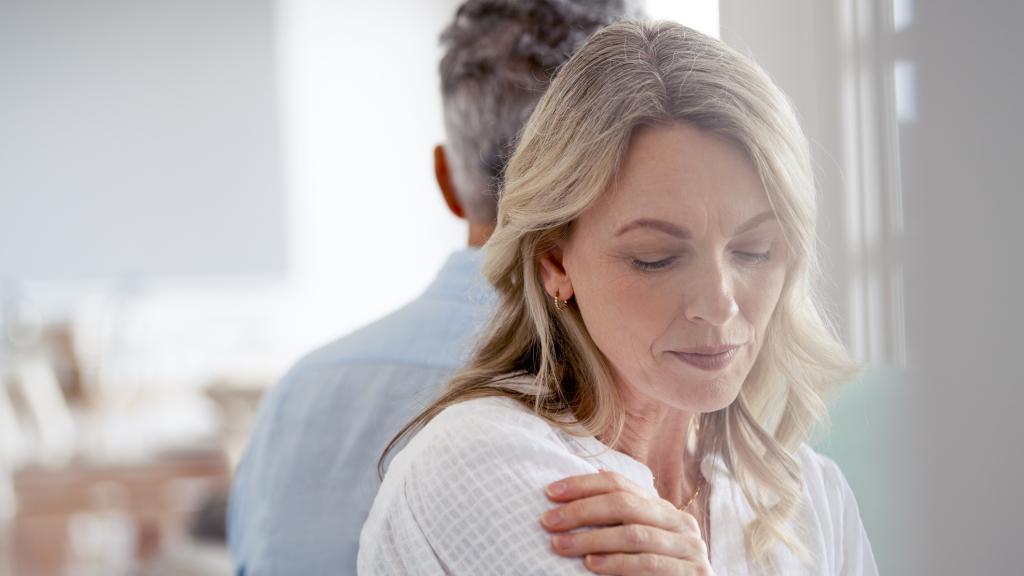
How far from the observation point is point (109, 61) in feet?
22.7

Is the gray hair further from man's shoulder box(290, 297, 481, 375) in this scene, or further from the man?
man's shoulder box(290, 297, 481, 375)

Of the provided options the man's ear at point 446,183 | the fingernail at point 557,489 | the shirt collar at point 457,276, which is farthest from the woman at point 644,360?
the man's ear at point 446,183

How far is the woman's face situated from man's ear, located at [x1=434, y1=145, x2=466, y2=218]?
53cm

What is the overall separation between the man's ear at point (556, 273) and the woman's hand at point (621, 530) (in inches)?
4.7

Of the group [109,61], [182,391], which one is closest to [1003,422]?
[182,391]

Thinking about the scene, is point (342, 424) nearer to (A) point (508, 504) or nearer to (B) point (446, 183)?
(B) point (446, 183)

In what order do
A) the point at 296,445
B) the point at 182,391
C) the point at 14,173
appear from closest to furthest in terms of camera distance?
1. the point at 296,445
2. the point at 182,391
3. the point at 14,173

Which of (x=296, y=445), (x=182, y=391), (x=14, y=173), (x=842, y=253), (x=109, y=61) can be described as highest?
(x=109, y=61)

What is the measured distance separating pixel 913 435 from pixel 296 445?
66 cm

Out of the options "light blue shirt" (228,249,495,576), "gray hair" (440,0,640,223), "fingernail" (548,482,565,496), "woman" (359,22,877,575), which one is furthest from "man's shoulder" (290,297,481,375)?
"fingernail" (548,482,565,496)

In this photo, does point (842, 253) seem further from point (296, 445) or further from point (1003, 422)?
point (296, 445)

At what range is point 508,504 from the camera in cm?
64

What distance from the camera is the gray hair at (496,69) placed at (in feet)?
3.55

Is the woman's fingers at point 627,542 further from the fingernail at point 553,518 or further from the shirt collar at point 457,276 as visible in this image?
the shirt collar at point 457,276
